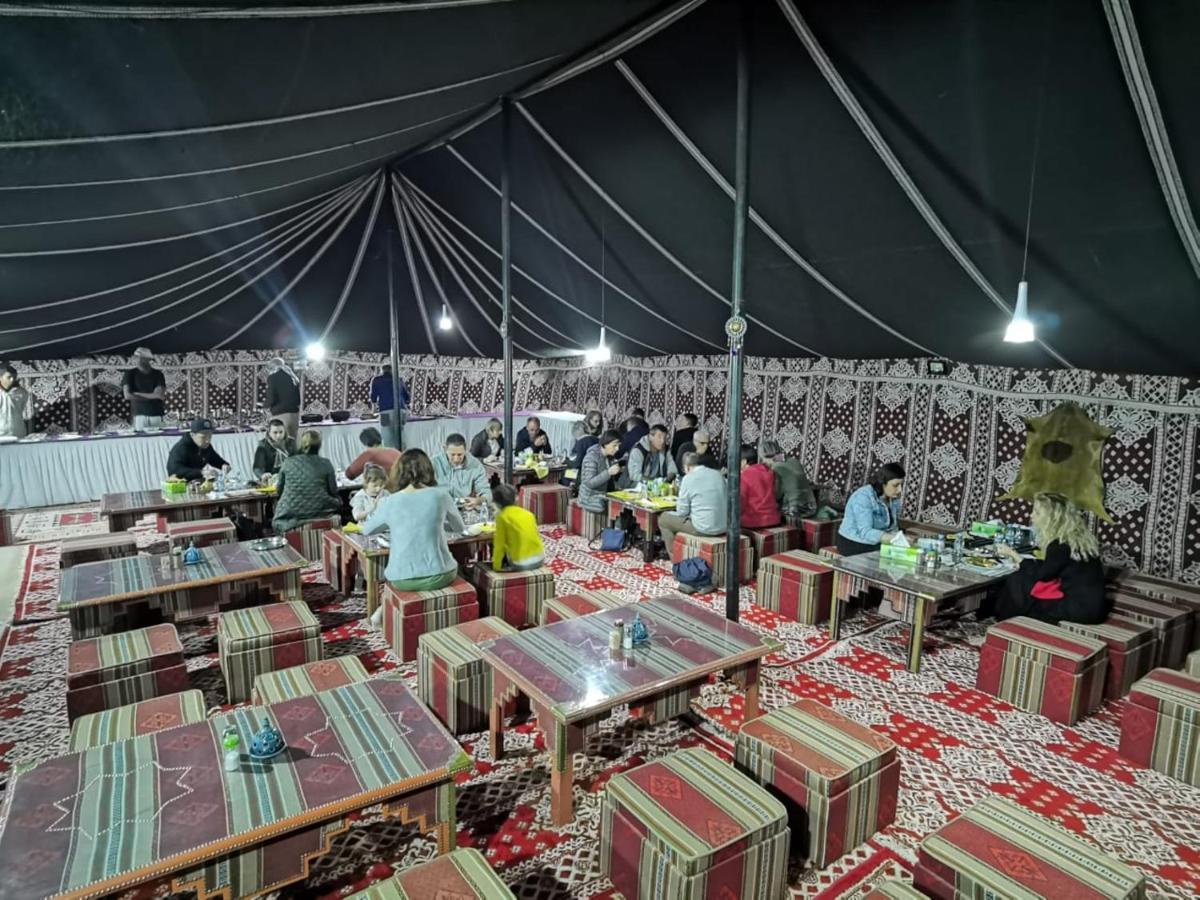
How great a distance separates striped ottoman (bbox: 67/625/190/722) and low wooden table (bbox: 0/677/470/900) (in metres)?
1.43

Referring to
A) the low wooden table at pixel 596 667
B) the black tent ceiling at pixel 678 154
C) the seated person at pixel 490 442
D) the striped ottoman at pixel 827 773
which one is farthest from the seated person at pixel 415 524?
the seated person at pixel 490 442

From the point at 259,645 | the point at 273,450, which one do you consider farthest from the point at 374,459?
the point at 259,645

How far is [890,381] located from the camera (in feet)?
27.7

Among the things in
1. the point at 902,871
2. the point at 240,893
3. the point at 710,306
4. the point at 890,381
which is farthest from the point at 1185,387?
the point at 240,893

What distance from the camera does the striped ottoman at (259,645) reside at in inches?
175

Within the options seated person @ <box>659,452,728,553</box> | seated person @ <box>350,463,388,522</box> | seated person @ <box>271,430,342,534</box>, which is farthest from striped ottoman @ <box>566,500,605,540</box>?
seated person @ <box>271,430,342,534</box>

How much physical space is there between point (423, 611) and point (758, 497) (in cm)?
390

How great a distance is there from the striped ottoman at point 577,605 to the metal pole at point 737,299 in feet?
3.06

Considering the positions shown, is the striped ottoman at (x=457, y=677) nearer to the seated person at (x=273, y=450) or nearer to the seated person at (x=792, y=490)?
the seated person at (x=792, y=490)

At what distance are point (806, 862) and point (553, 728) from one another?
4.27 ft

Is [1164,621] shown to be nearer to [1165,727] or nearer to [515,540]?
[1165,727]

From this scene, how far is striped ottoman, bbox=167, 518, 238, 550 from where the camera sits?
6422 millimetres

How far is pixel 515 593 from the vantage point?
5.46 meters

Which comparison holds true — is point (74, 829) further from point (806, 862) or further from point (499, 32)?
point (499, 32)
